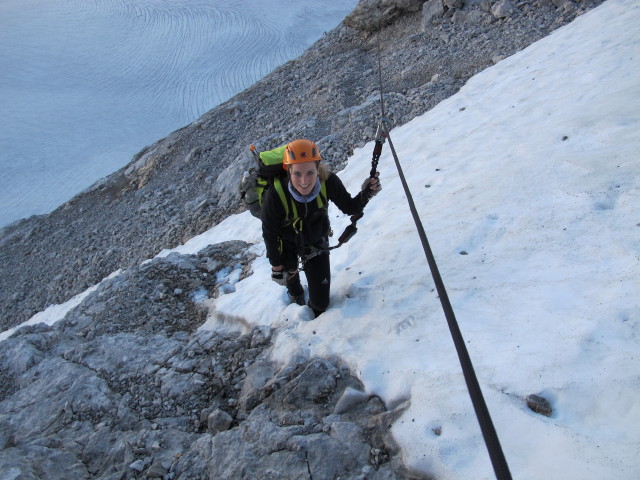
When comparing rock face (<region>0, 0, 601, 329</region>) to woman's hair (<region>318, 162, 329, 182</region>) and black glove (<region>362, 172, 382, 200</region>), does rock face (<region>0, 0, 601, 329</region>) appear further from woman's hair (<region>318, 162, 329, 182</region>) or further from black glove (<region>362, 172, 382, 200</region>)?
woman's hair (<region>318, 162, 329, 182</region>)

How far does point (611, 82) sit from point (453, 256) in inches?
161

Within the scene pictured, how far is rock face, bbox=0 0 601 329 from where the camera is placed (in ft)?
34.6

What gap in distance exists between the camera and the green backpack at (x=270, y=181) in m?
3.56

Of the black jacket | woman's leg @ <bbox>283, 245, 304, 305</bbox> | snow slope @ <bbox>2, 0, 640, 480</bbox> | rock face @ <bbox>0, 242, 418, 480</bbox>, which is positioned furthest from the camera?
woman's leg @ <bbox>283, 245, 304, 305</bbox>

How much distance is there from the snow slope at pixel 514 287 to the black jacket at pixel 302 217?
0.88 meters

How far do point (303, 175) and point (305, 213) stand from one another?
48 cm

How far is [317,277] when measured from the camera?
167 inches

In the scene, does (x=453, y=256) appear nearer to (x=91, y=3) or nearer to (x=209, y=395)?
(x=209, y=395)

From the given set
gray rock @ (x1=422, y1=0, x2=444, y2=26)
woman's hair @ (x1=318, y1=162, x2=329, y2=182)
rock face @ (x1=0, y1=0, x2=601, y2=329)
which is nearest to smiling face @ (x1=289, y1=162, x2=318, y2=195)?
woman's hair @ (x1=318, y1=162, x2=329, y2=182)

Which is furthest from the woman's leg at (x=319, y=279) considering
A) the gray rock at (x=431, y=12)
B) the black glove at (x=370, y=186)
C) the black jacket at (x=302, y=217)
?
the gray rock at (x=431, y=12)

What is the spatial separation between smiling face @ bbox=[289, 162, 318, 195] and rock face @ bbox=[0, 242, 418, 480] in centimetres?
152

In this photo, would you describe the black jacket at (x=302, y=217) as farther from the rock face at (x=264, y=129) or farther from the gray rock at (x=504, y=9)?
the gray rock at (x=504, y=9)

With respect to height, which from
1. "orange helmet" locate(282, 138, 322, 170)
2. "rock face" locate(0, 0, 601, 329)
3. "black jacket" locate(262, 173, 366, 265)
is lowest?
"black jacket" locate(262, 173, 366, 265)

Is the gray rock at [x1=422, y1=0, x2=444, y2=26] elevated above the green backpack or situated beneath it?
elevated above
